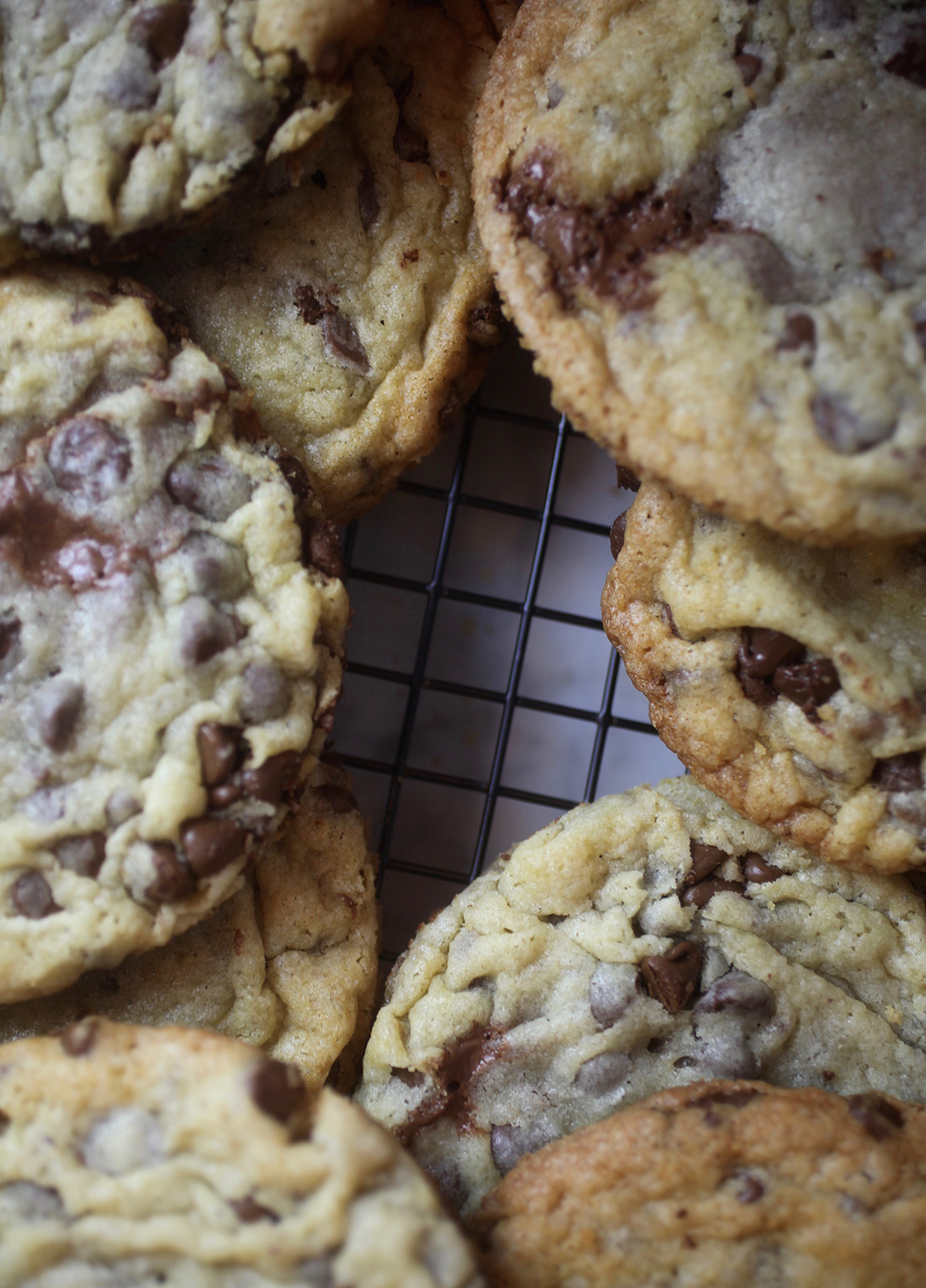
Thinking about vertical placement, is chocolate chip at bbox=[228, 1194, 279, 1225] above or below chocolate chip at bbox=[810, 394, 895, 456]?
below

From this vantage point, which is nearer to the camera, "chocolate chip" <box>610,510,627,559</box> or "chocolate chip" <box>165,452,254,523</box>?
"chocolate chip" <box>165,452,254,523</box>

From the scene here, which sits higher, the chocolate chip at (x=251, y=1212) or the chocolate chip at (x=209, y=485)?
the chocolate chip at (x=209, y=485)

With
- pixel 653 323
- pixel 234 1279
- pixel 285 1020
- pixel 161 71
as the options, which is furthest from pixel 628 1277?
pixel 161 71

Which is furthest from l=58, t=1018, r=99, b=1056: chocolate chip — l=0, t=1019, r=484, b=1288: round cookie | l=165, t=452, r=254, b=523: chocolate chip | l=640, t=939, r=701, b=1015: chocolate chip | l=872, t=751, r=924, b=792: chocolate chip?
l=872, t=751, r=924, b=792: chocolate chip

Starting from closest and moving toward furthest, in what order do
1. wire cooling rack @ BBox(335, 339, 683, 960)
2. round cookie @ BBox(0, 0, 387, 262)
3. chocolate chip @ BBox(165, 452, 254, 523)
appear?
round cookie @ BBox(0, 0, 387, 262) < chocolate chip @ BBox(165, 452, 254, 523) < wire cooling rack @ BBox(335, 339, 683, 960)

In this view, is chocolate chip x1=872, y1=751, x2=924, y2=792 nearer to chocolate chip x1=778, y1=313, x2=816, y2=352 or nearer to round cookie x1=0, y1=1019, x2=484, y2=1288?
chocolate chip x1=778, y1=313, x2=816, y2=352

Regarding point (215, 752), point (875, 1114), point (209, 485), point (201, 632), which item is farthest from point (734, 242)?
point (875, 1114)

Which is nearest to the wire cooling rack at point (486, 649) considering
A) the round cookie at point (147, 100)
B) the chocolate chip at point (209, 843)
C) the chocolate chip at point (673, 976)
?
the chocolate chip at point (673, 976)

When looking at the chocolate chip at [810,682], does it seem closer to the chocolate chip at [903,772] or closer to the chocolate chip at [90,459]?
the chocolate chip at [903,772]
